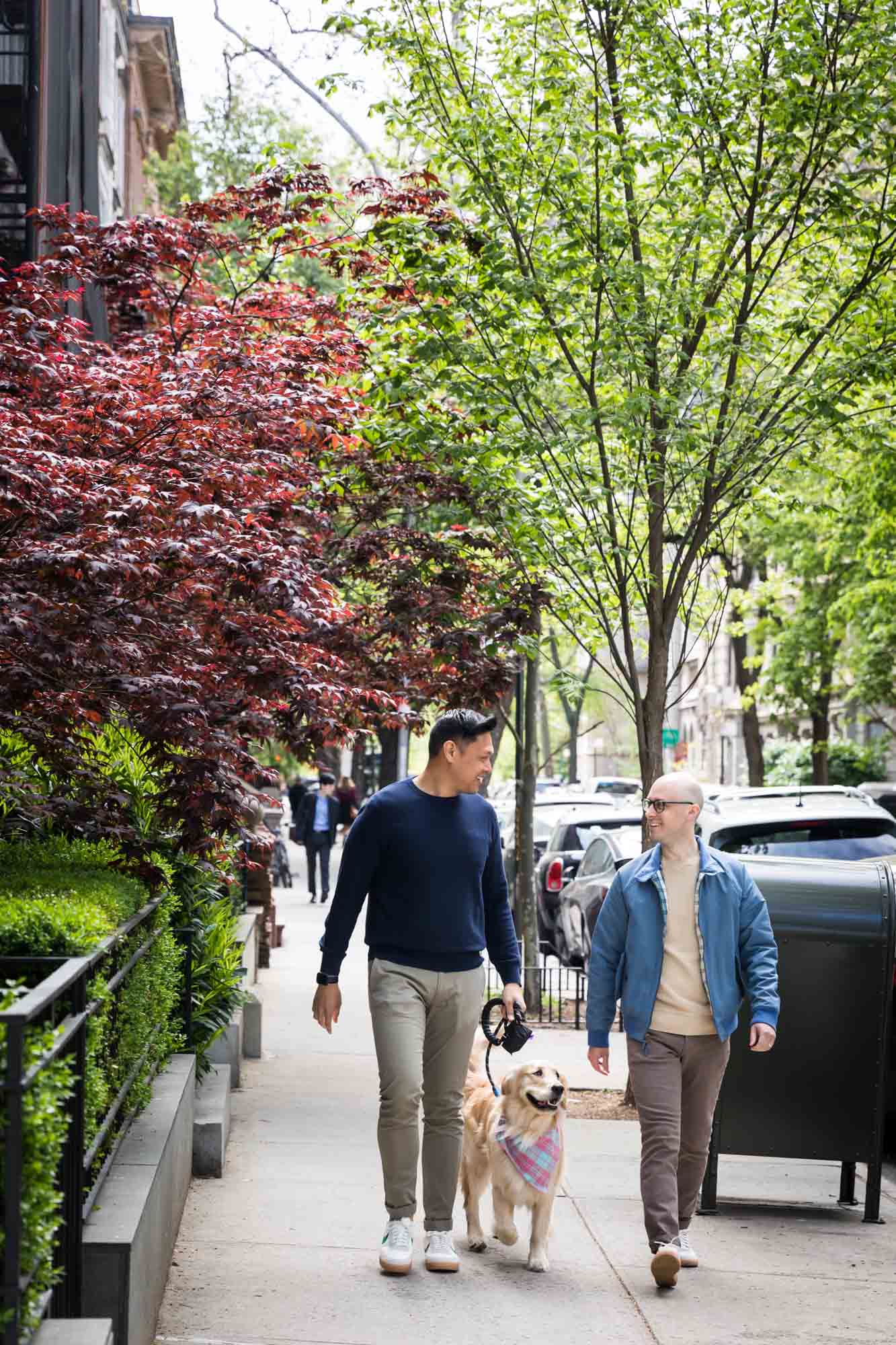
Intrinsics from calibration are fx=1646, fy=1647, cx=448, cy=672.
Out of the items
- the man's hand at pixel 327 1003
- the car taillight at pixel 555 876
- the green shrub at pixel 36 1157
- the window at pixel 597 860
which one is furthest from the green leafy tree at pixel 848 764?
the green shrub at pixel 36 1157

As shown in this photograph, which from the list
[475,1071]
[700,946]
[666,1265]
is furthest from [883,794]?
[666,1265]

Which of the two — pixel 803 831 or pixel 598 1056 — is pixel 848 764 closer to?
pixel 803 831

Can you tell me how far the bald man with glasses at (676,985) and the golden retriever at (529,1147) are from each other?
A: 0.23 meters

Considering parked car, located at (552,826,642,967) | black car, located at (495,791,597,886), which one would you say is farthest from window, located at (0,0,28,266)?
black car, located at (495,791,597,886)

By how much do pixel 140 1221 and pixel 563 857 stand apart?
14.7 meters

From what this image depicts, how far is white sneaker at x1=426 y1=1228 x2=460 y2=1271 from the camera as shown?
5.82 meters

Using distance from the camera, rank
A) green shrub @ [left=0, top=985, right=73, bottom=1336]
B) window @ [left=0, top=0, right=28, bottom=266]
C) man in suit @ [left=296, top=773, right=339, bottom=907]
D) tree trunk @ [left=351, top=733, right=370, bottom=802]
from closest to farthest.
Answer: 1. green shrub @ [left=0, top=985, right=73, bottom=1336]
2. window @ [left=0, top=0, right=28, bottom=266]
3. man in suit @ [left=296, top=773, right=339, bottom=907]
4. tree trunk @ [left=351, top=733, right=370, bottom=802]

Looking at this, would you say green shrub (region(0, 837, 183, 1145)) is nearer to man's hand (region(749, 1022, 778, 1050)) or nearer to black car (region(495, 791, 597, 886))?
man's hand (region(749, 1022, 778, 1050))

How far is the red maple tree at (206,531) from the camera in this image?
619 centimetres

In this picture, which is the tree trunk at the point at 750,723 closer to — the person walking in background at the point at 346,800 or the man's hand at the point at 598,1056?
the person walking in background at the point at 346,800

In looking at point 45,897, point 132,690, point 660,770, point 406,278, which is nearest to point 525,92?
point 406,278

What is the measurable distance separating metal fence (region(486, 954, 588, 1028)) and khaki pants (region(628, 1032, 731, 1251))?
6265 mm

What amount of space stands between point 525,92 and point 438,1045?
249 inches

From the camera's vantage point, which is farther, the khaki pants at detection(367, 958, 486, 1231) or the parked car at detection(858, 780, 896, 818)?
the parked car at detection(858, 780, 896, 818)
